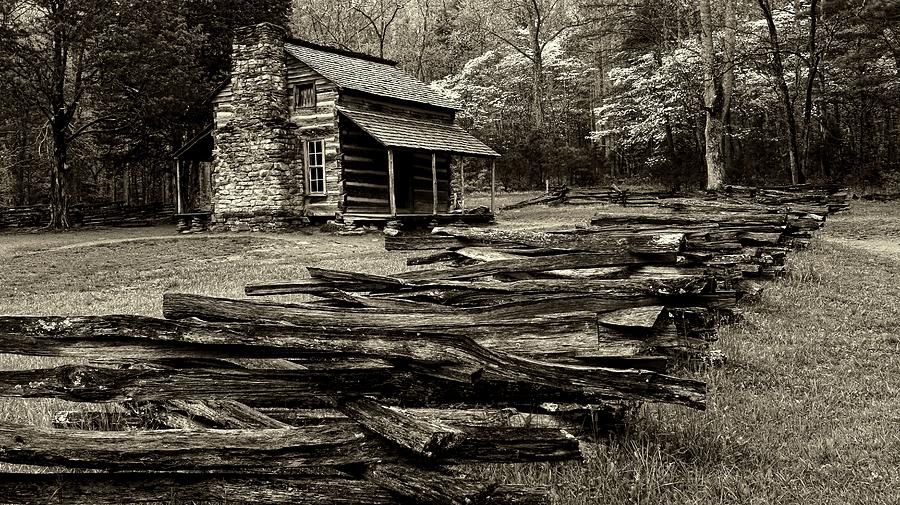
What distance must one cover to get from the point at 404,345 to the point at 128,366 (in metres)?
1.11

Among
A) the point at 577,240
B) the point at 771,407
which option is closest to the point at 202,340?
the point at 771,407

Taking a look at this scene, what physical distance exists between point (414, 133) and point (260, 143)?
5396 mm

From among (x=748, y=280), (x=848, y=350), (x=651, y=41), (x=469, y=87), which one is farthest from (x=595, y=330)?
(x=469, y=87)

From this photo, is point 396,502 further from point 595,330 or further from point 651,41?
point 651,41

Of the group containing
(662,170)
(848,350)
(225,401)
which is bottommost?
(848,350)

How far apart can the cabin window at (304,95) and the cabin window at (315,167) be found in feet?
4.53

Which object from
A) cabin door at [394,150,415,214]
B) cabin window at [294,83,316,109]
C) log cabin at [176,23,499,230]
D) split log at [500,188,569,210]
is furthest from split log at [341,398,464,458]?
split log at [500,188,569,210]

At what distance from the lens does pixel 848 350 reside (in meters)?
5.61

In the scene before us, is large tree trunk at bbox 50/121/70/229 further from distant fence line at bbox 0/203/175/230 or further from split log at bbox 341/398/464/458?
split log at bbox 341/398/464/458

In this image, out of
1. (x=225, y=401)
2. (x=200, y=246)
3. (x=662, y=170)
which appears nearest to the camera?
(x=225, y=401)

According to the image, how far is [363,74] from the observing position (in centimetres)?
2488

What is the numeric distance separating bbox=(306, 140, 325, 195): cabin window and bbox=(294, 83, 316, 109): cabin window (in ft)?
4.53

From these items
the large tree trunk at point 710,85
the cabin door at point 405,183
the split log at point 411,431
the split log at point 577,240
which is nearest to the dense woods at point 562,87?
the large tree trunk at point 710,85

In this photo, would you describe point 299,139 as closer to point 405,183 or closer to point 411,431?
point 405,183
